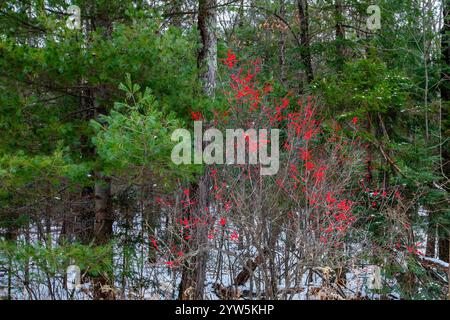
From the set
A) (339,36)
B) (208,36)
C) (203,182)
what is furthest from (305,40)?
(203,182)

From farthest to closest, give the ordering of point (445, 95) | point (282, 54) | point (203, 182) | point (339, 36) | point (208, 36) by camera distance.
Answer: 1. point (282, 54)
2. point (339, 36)
3. point (445, 95)
4. point (208, 36)
5. point (203, 182)

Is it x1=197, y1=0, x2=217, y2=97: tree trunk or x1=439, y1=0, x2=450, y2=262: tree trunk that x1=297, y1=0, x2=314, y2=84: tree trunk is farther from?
x1=197, y1=0, x2=217, y2=97: tree trunk

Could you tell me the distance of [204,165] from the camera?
6.65 meters

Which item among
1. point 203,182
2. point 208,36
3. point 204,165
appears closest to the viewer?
point 204,165

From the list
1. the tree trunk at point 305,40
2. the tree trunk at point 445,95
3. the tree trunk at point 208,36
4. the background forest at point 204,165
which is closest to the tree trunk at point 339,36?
the background forest at point 204,165

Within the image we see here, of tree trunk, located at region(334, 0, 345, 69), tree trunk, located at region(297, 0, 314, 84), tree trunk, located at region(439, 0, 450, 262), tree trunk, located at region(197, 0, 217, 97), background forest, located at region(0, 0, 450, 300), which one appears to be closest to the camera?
background forest, located at region(0, 0, 450, 300)

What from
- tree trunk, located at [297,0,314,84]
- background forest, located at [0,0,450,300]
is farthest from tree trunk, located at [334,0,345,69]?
tree trunk, located at [297,0,314,84]

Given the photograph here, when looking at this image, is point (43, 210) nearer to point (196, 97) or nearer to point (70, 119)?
point (70, 119)

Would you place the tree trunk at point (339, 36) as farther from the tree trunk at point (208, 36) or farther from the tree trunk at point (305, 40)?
the tree trunk at point (208, 36)

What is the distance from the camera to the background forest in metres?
5.95

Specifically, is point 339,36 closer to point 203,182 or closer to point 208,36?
Answer: point 208,36

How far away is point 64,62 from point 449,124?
767 centimetres

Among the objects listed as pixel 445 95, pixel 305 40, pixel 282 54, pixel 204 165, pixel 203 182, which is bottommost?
pixel 203 182

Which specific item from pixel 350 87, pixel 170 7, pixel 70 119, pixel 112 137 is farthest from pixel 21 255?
pixel 350 87
